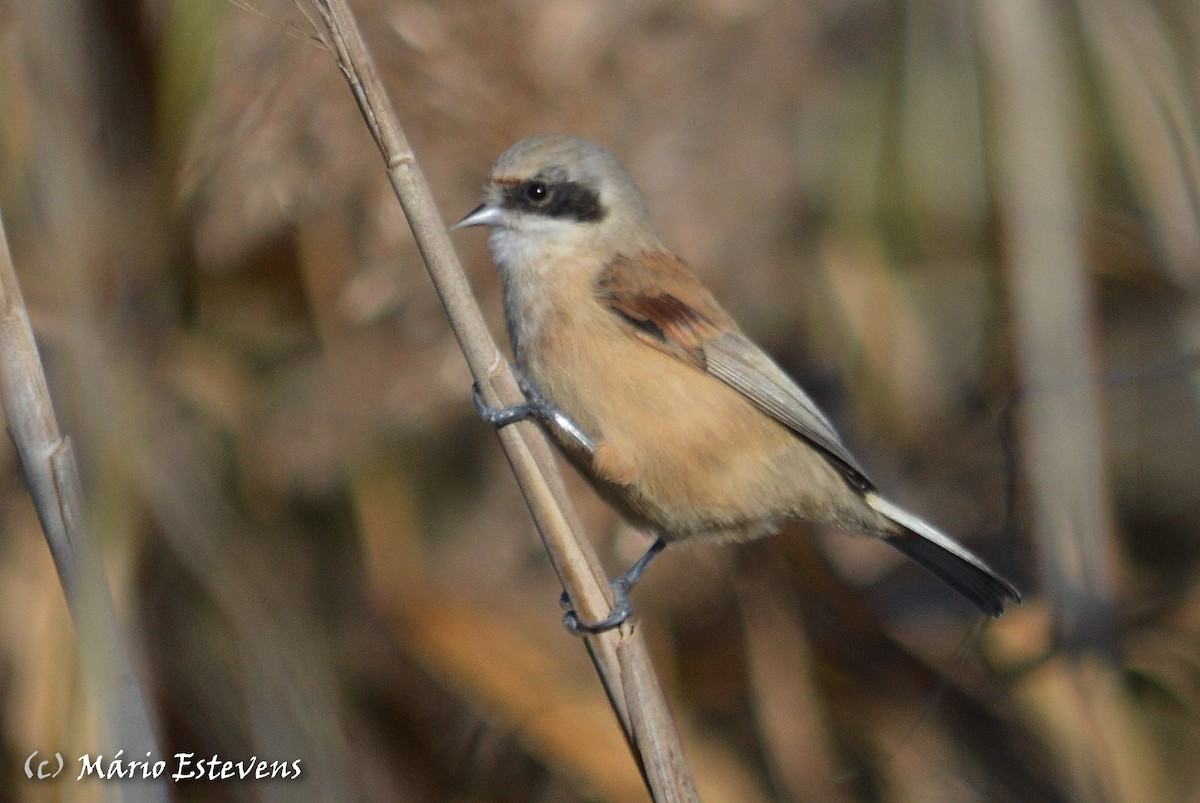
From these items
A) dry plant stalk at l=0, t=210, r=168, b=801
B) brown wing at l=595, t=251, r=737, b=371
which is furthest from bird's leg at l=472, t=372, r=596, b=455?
dry plant stalk at l=0, t=210, r=168, b=801

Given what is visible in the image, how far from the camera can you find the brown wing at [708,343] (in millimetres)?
2637

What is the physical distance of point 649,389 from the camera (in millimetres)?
2549

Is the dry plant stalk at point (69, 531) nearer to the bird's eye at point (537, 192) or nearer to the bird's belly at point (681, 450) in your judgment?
the bird's belly at point (681, 450)

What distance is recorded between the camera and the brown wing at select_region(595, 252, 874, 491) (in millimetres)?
2637

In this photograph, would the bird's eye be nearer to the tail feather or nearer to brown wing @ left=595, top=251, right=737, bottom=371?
brown wing @ left=595, top=251, right=737, bottom=371

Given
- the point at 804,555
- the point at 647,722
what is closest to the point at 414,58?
the point at 804,555

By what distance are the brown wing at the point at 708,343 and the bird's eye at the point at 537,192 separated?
0.75ft

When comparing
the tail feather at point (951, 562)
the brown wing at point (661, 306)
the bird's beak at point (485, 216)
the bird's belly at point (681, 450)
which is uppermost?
the bird's beak at point (485, 216)

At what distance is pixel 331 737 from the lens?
238cm

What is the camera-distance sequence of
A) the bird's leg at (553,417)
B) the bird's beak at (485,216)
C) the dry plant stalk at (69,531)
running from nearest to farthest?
the dry plant stalk at (69,531) → the bird's leg at (553,417) → the bird's beak at (485,216)

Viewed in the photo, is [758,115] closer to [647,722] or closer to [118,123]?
Result: [118,123]

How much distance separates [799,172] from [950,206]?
3.20 ft

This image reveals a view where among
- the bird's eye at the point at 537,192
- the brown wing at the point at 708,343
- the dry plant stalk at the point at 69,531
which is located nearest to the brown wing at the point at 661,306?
the brown wing at the point at 708,343

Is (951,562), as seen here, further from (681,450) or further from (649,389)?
(649,389)
